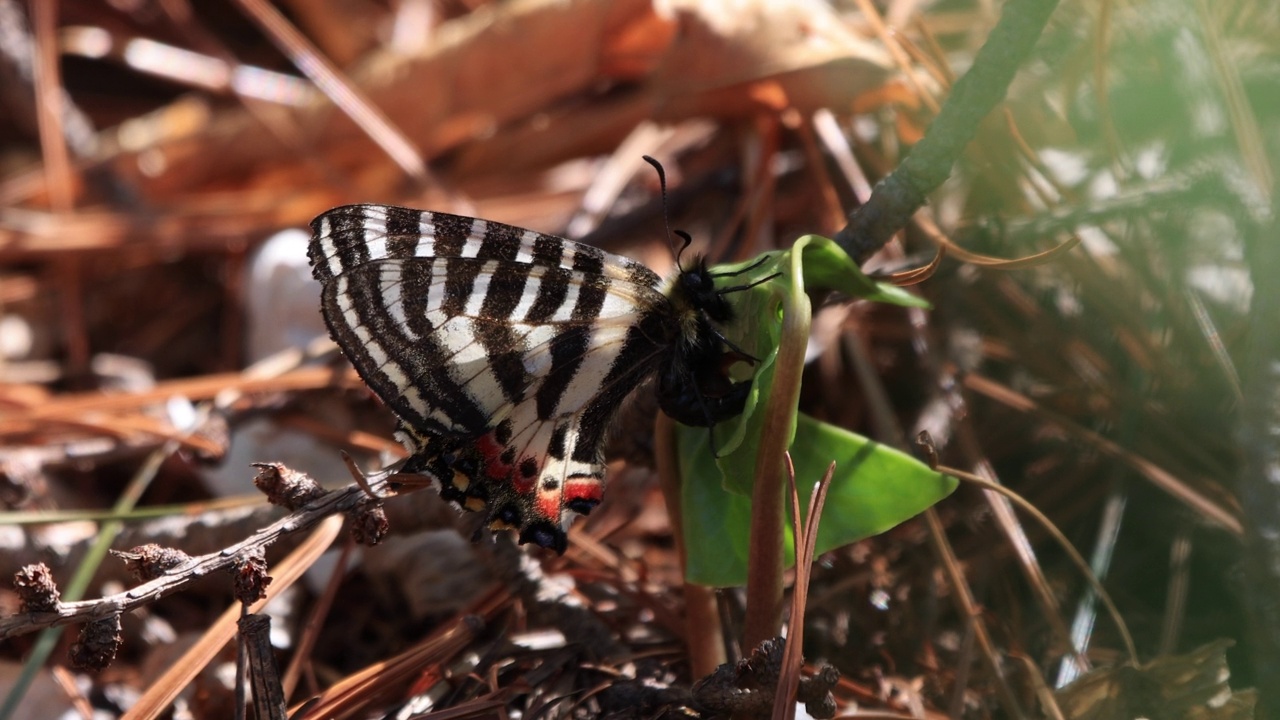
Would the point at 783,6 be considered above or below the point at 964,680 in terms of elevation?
above

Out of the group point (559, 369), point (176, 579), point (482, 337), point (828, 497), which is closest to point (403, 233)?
point (482, 337)

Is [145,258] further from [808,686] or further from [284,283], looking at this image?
[808,686]

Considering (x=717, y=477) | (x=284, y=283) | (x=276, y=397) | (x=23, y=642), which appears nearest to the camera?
(x=717, y=477)

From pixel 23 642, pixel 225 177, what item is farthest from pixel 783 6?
pixel 23 642

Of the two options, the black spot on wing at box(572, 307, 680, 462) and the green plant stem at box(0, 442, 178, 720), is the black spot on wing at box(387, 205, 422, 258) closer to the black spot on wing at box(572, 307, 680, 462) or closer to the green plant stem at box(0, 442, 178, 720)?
the black spot on wing at box(572, 307, 680, 462)

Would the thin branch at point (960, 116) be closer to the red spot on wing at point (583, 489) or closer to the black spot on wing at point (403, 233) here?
the red spot on wing at point (583, 489)

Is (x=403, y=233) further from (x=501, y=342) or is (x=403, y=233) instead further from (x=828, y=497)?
(x=828, y=497)

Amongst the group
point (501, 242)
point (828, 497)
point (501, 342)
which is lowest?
point (828, 497)

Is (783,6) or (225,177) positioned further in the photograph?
(225,177)
